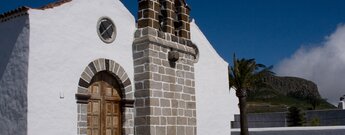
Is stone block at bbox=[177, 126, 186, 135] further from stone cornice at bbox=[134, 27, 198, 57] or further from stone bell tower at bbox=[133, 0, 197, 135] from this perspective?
stone cornice at bbox=[134, 27, 198, 57]

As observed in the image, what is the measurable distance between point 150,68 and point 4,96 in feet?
10.6

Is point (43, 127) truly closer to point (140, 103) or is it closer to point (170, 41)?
point (140, 103)

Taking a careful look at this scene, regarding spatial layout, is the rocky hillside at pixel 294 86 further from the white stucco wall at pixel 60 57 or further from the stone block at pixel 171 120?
the white stucco wall at pixel 60 57

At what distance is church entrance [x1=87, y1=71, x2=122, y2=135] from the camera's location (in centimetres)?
929

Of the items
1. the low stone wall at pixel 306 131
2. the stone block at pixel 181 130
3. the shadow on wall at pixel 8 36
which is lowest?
the low stone wall at pixel 306 131

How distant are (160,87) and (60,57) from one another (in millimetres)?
2679

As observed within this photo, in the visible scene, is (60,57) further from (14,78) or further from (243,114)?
(243,114)

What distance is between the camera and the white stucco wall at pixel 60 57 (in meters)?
7.91

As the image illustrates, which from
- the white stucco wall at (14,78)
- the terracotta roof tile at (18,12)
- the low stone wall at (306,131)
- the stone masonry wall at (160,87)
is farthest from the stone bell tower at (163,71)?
the low stone wall at (306,131)

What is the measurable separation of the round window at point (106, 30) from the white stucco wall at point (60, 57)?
112 mm

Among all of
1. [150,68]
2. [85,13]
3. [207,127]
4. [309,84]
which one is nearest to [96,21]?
[85,13]

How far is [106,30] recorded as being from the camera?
31.8ft

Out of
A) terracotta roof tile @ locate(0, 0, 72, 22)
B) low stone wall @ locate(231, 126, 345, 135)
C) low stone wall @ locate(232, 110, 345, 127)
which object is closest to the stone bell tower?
terracotta roof tile @ locate(0, 0, 72, 22)

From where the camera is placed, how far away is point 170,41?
10.8 metres
